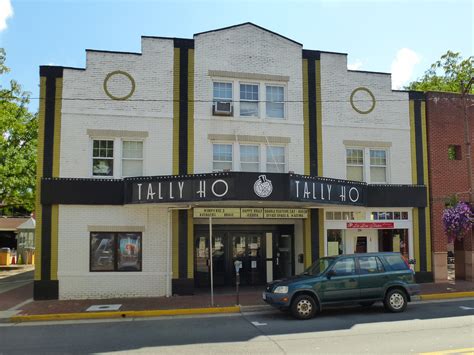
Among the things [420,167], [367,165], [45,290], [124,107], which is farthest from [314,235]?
[45,290]

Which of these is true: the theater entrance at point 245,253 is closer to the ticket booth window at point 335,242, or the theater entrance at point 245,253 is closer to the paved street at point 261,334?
the ticket booth window at point 335,242

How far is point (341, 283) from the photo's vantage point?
37.9 ft

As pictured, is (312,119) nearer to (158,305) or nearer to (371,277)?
(371,277)

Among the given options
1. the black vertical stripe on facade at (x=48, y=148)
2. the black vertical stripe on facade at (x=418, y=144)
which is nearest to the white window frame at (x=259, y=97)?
the black vertical stripe on facade at (x=48, y=148)

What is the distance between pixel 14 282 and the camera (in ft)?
65.5

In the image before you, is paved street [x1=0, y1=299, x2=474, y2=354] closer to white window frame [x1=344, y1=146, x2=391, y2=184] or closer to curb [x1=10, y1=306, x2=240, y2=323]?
curb [x1=10, y1=306, x2=240, y2=323]

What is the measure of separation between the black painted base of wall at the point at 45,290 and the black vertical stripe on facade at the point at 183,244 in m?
4.03

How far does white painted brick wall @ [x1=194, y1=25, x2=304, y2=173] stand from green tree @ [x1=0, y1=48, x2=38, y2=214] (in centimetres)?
1161

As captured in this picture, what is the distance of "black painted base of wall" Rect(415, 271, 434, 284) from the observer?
56.8 ft

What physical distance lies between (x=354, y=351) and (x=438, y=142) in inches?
500

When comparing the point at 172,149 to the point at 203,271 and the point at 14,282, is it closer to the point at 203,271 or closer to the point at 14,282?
the point at 203,271

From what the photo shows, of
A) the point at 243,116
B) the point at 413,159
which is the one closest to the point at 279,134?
the point at 243,116

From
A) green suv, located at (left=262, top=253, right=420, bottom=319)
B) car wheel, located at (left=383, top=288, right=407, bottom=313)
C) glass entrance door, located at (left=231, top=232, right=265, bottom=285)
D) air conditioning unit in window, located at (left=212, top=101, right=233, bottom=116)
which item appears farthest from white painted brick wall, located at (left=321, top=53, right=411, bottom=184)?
car wheel, located at (left=383, top=288, right=407, bottom=313)

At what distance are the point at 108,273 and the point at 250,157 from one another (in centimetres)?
639
